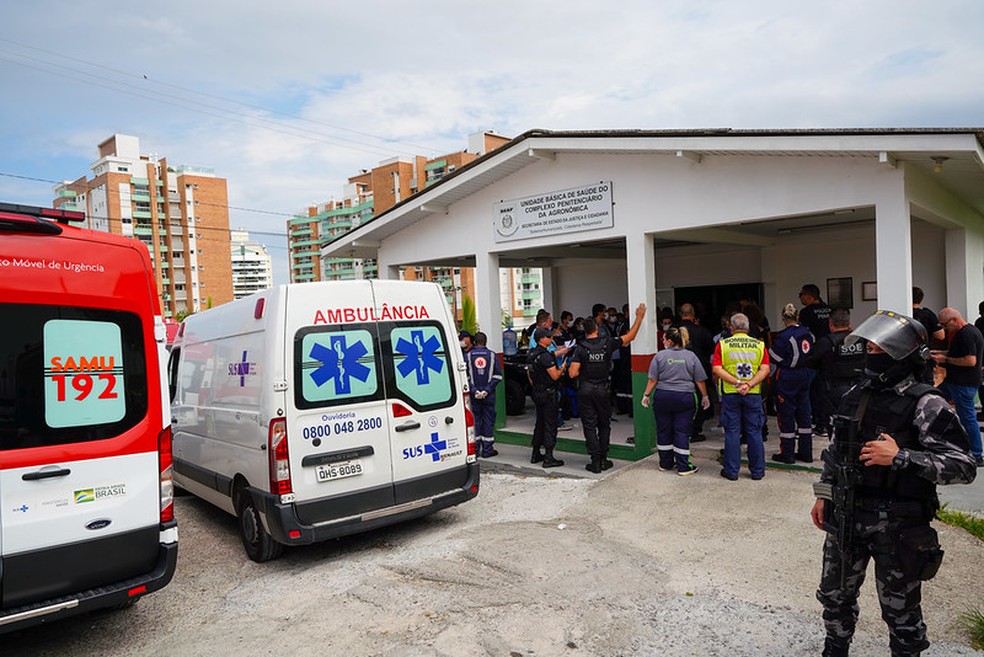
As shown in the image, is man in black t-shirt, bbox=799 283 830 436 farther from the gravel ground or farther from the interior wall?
the interior wall

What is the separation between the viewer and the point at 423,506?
573 cm

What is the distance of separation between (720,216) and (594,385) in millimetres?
2511

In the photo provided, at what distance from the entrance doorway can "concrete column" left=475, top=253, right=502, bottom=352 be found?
5.21m

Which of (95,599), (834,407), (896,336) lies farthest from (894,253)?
(95,599)

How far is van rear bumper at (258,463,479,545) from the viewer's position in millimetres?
A: 5090

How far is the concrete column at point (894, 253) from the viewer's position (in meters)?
6.57

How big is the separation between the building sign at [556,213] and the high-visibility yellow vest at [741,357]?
2.51 meters

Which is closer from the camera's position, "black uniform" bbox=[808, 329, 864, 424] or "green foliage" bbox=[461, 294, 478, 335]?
"black uniform" bbox=[808, 329, 864, 424]

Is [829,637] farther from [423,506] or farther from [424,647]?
[423,506]

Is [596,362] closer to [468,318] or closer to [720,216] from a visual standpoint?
[720,216]

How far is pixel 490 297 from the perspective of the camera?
34.4 feet

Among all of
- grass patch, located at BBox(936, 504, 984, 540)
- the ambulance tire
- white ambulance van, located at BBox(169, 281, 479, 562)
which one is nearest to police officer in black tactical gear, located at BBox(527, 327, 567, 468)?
white ambulance van, located at BBox(169, 281, 479, 562)

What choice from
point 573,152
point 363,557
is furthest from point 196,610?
point 573,152

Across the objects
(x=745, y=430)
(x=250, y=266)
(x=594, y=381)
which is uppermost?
(x=250, y=266)
